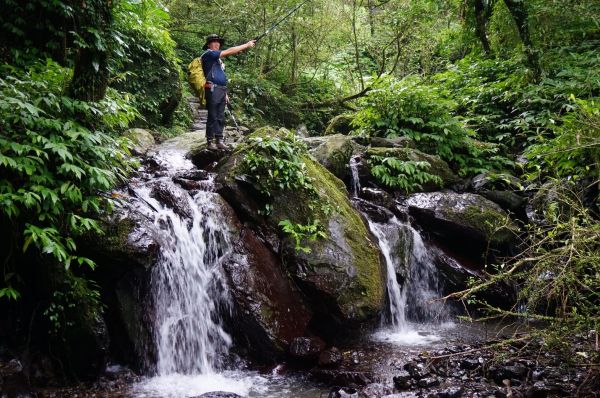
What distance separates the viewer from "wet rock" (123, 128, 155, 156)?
368 inches

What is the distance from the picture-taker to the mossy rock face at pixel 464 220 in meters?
8.42

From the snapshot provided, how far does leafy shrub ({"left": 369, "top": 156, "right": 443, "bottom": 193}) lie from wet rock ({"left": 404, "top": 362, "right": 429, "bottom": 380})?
183 inches

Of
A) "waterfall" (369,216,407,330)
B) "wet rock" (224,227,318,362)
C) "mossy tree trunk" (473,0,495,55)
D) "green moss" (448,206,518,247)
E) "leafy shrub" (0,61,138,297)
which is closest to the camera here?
"leafy shrub" (0,61,138,297)

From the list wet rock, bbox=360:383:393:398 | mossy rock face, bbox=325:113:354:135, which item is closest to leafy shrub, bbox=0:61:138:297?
wet rock, bbox=360:383:393:398

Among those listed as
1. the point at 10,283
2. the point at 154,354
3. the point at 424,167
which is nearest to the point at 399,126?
the point at 424,167

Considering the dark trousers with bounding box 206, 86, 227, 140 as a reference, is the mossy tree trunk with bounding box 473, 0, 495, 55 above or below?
above

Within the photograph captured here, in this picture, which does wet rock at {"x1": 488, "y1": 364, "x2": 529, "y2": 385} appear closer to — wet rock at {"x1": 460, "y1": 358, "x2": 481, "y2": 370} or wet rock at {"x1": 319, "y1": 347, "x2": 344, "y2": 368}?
wet rock at {"x1": 460, "y1": 358, "x2": 481, "y2": 370}

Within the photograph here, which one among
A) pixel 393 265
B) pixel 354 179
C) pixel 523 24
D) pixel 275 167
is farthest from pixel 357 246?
pixel 523 24

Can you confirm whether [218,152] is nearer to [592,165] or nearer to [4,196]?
[4,196]

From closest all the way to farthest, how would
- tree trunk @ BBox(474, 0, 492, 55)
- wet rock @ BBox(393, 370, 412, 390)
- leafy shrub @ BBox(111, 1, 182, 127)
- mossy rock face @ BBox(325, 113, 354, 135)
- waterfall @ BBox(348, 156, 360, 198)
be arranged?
wet rock @ BBox(393, 370, 412, 390), waterfall @ BBox(348, 156, 360, 198), leafy shrub @ BBox(111, 1, 182, 127), tree trunk @ BBox(474, 0, 492, 55), mossy rock face @ BBox(325, 113, 354, 135)

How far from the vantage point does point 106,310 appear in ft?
17.7

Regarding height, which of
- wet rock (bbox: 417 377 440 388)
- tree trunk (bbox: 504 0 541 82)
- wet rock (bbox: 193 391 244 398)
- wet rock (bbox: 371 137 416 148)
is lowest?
wet rock (bbox: 417 377 440 388)

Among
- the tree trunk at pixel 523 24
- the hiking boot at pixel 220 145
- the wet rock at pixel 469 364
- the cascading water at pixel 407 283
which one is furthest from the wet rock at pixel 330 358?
the tree trunk at pixel 523 24

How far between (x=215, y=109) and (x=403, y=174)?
4.19 m
